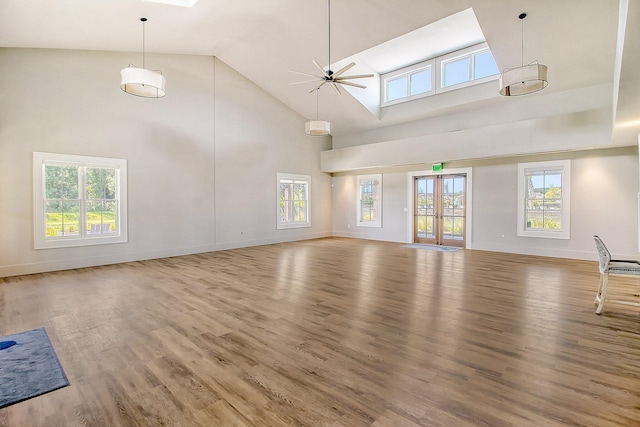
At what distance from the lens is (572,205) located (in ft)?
23.1

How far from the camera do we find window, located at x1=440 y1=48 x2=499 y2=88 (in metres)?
Answer: 7.46

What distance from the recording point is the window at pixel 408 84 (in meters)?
8.60

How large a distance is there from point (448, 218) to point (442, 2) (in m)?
5.58

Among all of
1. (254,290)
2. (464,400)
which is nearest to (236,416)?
(464,400)

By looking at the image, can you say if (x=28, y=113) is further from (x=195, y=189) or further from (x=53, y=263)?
(x=195, y=189)

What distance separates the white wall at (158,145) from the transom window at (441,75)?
10.3 ft

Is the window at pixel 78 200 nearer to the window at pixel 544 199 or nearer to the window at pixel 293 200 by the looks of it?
the window at pixel 293 200

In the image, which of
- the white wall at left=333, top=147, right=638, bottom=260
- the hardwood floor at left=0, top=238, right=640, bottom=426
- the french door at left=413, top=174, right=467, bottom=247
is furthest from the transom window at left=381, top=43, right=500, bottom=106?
the hardwood floor at left=0, top=238, right=640, bottom=426

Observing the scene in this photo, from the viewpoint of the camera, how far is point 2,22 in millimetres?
4602

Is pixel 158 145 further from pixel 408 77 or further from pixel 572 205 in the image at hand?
pixel 572 205

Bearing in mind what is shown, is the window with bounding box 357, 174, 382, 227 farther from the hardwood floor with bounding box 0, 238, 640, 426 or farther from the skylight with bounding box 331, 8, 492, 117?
the hardwood floor with bounding box 0, 238, 640, 426

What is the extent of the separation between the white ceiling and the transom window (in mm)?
1405

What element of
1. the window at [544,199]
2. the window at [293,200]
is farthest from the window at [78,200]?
the window at [544,199]

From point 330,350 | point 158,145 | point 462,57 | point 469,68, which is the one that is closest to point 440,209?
point 469,68
